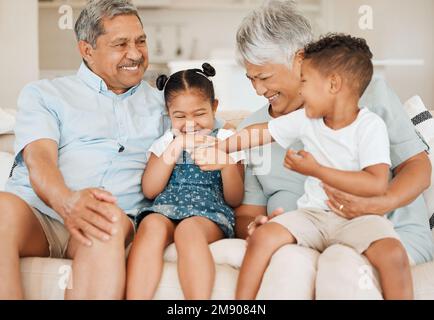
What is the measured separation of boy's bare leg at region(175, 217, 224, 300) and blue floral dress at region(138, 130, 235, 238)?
0.26 ft

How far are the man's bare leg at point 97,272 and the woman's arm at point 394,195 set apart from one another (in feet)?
1.48

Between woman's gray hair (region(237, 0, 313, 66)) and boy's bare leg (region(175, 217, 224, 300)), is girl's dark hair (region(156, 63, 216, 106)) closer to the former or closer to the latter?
woman's gray hair (region(237, 0, 313, 66))

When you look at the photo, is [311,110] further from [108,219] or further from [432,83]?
[432,83]

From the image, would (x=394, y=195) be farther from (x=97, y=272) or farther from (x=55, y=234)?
(x=55, y=234)

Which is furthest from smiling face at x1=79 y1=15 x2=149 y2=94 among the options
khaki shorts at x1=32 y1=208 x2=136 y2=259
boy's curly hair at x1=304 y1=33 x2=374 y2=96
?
boy's curly hair at x1=304 y1=33 x2=374 y2=96

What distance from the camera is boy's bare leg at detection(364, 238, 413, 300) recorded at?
1.21 metres

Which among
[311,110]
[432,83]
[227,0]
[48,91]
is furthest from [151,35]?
[311,110]

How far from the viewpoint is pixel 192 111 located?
160cm

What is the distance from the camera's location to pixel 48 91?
5.46ft

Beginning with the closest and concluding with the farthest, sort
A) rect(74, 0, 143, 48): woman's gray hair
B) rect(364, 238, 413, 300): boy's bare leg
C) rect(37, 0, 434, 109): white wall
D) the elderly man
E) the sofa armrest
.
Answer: rect(364, 238, 413, 300): boy's bare leg, the elderly man, rect(74, 0, 143, 48): woman's gray hair, the sofa armrest, rect(37, 0, 434, 109): white wall

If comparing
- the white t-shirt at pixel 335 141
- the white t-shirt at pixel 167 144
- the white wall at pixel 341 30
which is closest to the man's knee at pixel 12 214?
the white t-shirt at pixel 167 144

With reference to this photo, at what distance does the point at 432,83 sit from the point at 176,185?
4.06 meters

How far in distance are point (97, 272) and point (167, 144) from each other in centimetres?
43

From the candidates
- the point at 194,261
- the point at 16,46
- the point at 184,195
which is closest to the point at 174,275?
the point at 194,261
